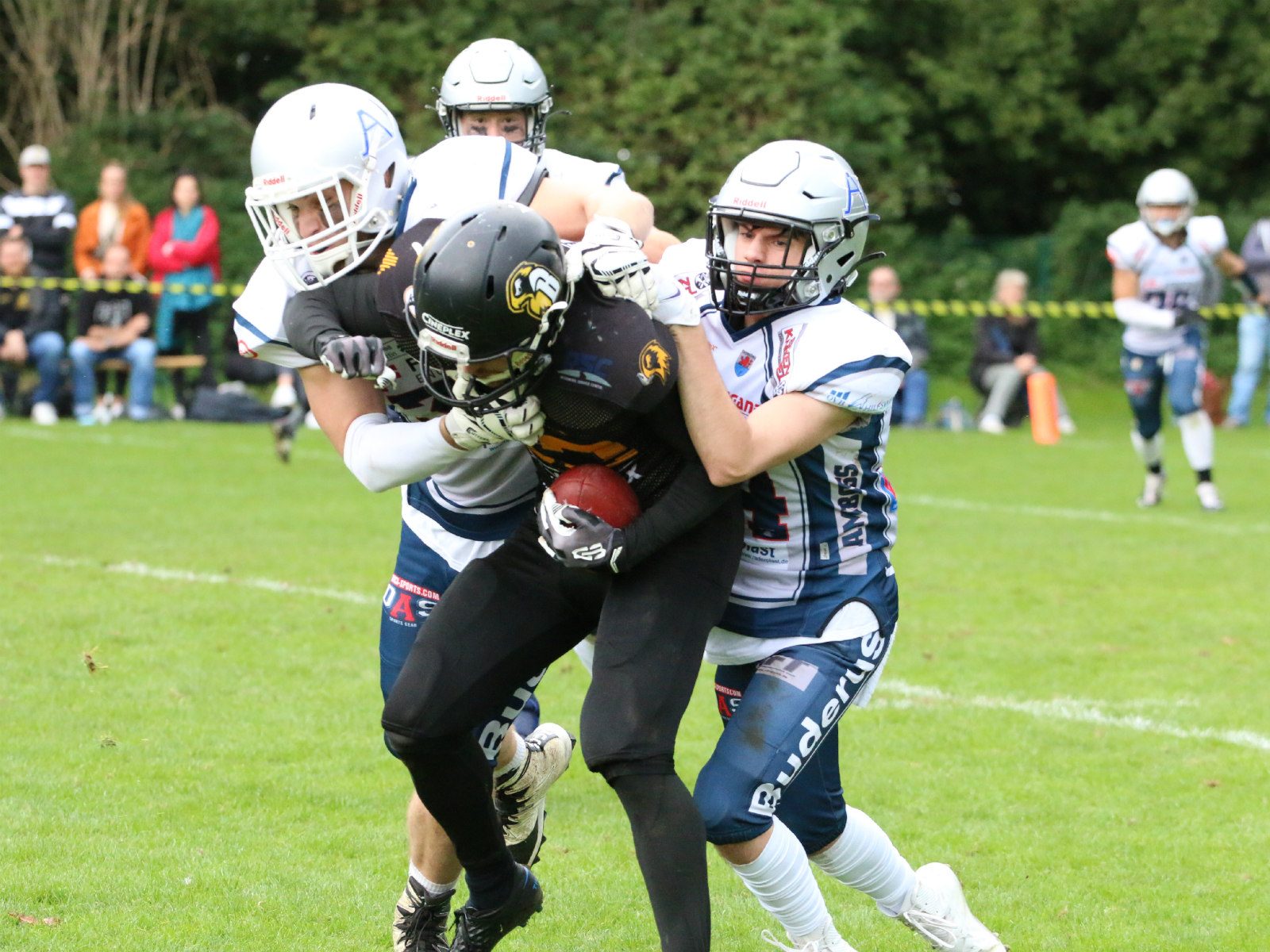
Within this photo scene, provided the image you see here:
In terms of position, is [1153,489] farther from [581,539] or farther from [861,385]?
[581,539]

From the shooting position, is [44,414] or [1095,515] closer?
[1095,515]

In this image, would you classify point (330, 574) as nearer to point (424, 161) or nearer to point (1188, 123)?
point (424, 161)

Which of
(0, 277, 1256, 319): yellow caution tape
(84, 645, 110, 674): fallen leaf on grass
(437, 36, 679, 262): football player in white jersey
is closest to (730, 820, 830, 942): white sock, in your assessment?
(437, 36, 679, 262): football player in white jersey

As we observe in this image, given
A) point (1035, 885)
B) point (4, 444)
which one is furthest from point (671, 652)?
point (4, 444)

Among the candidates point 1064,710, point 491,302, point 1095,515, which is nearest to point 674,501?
point 491,302

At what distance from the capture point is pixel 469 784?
3.70m

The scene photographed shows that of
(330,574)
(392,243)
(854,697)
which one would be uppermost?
(392,243)

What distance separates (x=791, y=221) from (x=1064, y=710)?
3.00 m

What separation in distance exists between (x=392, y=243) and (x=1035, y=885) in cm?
235

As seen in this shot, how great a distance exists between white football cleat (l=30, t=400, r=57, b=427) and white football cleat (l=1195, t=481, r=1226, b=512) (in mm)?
9534

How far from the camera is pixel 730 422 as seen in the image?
336 cm

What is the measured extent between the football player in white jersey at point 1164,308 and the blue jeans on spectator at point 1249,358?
5796 millimetres

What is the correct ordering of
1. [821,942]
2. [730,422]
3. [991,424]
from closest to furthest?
[730,422] < [821,942] < [991,424]

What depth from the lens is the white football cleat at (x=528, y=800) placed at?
172 inches
